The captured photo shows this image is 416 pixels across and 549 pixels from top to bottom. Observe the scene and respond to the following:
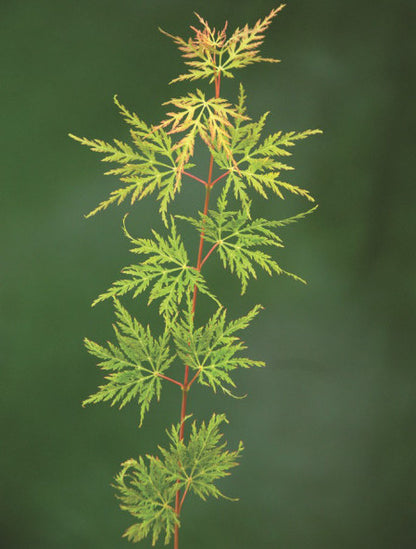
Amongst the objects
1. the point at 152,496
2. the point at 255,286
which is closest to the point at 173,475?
the point at 152,496

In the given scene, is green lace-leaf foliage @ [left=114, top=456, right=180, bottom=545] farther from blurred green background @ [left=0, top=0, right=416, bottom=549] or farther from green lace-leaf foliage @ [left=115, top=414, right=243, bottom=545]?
blurred green background @ [left=0, top=0, right=416, bottom=549]

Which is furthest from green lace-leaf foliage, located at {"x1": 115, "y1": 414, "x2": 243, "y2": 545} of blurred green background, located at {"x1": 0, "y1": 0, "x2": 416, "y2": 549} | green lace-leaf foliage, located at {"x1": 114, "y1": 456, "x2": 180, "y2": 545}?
blurred green background, located at {"x1": 0, "y1": 0, "x2": 416, "y2": 549}

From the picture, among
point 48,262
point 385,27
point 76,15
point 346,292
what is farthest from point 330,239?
point 76,15

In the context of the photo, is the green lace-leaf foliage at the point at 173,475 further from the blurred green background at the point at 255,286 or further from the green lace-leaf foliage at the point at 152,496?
the blurred green background at the point at 255,286

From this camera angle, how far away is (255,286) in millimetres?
1898

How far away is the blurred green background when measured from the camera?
183 cm

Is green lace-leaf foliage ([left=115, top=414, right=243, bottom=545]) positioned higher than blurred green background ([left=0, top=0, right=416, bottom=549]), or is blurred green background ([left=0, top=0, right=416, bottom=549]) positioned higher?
blurred green background ([left=0, top=0, right=416, bottom=549])

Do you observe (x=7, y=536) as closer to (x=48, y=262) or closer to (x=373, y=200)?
(x=48, y=262)

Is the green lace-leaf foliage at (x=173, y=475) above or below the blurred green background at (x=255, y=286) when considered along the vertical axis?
below

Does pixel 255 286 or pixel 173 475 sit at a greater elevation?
pixel 255 286

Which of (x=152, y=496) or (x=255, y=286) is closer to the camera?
(x=152, y=496)

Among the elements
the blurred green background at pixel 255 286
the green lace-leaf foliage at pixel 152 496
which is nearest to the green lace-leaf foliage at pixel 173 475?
the green lace-leaf foliage at pixel 152 496

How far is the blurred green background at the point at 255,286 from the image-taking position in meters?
1.83

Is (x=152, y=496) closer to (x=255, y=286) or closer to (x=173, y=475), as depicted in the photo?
(x=173, y=475)
